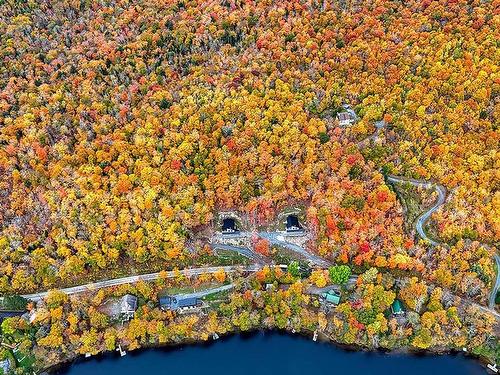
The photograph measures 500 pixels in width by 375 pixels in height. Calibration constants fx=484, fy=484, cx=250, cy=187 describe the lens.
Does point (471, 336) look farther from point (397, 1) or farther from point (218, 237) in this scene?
point (397, 1)

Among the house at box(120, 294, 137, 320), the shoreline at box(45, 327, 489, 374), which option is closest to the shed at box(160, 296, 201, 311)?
the house at box(120, 294, 137, 320)

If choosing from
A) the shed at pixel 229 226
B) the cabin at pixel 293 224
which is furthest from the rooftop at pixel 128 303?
the cabin at pixel 293 224

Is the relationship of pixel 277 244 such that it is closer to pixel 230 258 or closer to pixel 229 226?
pixel 230 258

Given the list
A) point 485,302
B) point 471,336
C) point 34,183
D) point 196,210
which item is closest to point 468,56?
point 485,302

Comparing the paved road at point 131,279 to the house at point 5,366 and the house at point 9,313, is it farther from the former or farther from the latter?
the house at point 5,366

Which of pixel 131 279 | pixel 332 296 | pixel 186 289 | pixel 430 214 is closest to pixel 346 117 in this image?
pixel 430 214
